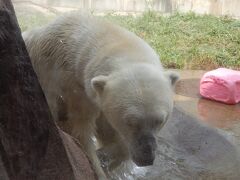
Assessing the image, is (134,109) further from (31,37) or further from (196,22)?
(196,22)

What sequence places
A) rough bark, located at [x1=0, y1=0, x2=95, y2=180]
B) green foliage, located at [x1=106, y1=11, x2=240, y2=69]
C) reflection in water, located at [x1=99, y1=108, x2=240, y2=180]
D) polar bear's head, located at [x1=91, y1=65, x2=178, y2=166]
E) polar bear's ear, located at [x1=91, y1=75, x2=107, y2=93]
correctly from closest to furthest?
rough bark, located at [x1=0, y1=0, x2=95, y2=180], polar bear's head, located at [x1=91, y1=65, x2=178, y2=166], polar bear's ear, located at [x1=91, y1=75, x2=107, y2=93], reflection in water, located at [x1=99, y1=108, x2=240, y2=180], green foliage, located at [x1=106, y1=11, x2=240, y2=69]

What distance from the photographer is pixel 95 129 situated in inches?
140

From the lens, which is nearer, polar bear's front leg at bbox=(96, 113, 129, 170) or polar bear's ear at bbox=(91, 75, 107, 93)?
polar bear's ear at bbox=(91, 75, 107, 93)

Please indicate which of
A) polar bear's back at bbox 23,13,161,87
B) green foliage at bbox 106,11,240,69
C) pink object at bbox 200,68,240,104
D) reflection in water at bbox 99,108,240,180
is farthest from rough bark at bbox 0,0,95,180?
green foliage at bbox 106,11,240,69

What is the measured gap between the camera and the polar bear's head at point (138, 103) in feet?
9.02

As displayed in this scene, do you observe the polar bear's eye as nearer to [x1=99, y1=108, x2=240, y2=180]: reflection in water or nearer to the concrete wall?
[x1=99, y1=108, x2=240, y2=180]: reflection in water

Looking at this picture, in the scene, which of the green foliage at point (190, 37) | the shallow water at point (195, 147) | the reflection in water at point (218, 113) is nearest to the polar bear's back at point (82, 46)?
the shallow water at point (195, 147)

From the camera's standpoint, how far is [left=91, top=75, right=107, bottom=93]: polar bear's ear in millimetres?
2906

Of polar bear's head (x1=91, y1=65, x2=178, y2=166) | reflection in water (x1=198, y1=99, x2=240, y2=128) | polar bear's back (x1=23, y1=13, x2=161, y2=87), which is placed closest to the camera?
polar bear's head (x1=91, y1=65, x2=178, y2=166)

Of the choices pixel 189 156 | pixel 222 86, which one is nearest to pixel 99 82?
pixel 189 156

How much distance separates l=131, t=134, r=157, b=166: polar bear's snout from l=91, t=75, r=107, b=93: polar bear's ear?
1.17 ft

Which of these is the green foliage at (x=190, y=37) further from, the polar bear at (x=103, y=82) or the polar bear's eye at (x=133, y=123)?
the polar bear's eye at (x=133, y=123)

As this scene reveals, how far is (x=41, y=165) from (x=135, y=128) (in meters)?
0.74

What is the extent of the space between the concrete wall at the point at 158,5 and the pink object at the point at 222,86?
366cm
